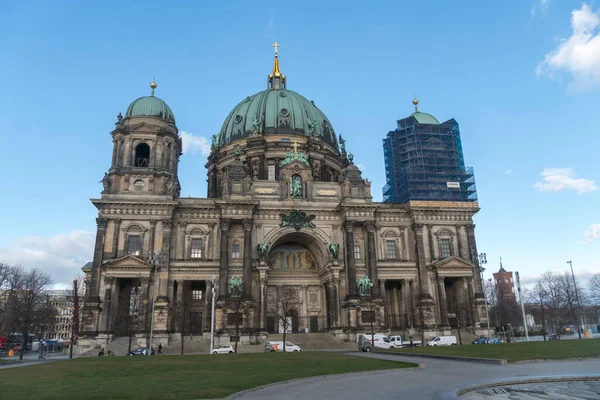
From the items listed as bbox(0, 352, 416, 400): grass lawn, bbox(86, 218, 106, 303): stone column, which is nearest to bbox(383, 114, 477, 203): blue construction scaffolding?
bbox(86, 218, 106, 303): stone column

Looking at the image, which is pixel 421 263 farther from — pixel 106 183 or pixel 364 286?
pixel 106 183

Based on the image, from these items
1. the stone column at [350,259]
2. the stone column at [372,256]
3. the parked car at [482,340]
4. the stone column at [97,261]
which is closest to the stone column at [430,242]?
the stone column at [372,256]

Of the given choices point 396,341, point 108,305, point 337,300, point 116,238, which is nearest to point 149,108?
point 116,238

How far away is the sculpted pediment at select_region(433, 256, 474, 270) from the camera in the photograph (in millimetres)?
54281

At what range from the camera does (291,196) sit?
181 feet

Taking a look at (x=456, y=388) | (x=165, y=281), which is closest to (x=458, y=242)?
(x=165, y=281)

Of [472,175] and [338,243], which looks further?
[472,175]

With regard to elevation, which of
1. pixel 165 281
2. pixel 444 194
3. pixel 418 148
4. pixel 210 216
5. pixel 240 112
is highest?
pixel 240 112

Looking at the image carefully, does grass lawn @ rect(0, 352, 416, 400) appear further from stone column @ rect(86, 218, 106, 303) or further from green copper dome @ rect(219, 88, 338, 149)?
green copper dome @ rect(219, 88, 338, 149)

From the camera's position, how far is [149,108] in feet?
185

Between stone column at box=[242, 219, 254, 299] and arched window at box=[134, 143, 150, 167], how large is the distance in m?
14.7

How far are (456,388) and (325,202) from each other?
42.3 m

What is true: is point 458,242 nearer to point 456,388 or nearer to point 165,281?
point 165,281

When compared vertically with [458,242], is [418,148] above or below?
above
